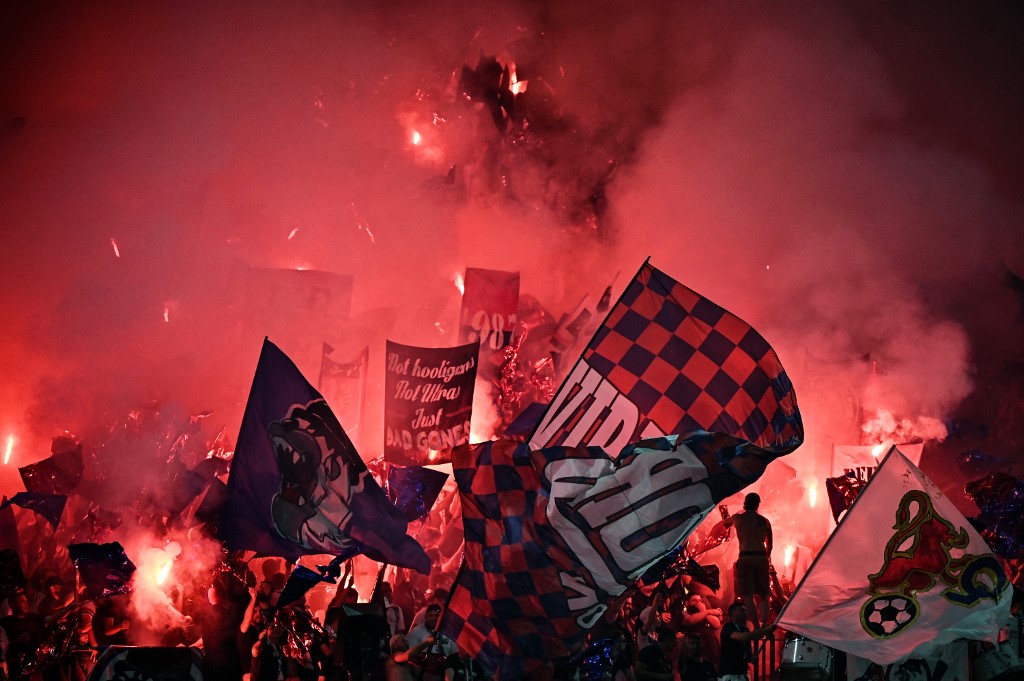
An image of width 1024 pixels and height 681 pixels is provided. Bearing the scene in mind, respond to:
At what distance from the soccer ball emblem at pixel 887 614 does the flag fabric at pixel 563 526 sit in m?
1.26

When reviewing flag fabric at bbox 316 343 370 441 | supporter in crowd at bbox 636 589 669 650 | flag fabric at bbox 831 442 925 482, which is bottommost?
supporter in crowd at bbox 636 589 669 650

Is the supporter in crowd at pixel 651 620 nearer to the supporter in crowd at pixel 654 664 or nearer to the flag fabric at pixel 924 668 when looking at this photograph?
the supporter in crowd at pixel 654 664

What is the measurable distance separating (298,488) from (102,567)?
179cm

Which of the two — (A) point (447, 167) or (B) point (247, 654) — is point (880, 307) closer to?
(A) point (447, 167)

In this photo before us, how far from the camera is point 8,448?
41.7 feet

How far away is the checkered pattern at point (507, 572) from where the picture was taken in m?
5.00

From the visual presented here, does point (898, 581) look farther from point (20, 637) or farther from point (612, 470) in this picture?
point (20, 637)

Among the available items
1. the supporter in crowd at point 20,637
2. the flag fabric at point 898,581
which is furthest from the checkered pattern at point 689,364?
the supporter in crowd at point 20,637

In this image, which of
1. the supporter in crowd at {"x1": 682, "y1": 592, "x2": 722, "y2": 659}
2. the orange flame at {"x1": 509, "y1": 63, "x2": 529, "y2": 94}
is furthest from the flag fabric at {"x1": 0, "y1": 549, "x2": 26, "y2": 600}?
the orange flame at {"x1": 509, "y1": 63, "x2": 529, "y2": 94}

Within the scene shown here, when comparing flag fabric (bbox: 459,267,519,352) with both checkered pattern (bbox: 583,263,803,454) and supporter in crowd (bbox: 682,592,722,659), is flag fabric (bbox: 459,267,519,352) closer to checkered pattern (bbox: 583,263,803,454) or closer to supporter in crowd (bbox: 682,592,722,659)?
supporter in crowd (bbox: 682,592,722,659)

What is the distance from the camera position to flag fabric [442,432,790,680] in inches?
187

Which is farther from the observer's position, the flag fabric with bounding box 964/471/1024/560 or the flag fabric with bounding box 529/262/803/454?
the flag fabric with bounding box 964/471/1024/560

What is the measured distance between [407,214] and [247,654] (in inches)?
389

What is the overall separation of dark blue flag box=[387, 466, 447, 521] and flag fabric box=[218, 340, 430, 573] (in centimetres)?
157
